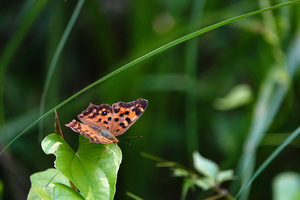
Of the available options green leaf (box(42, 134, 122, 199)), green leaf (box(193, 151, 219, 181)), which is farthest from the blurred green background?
green leaf (box(42, 134, 122, 199))

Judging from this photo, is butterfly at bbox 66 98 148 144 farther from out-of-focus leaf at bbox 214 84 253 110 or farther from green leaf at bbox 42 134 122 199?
out-of-focus leaf at bbox 214 84 253 110

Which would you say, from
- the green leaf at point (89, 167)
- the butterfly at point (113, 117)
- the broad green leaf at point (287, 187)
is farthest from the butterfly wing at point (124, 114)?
the broad green leaf at point (287, 187)

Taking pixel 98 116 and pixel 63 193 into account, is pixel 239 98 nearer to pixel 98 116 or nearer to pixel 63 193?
pixel 98 116

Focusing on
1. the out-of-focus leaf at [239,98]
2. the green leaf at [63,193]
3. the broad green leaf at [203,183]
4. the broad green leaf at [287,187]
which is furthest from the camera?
the out-of-focus leaf at [239,98]

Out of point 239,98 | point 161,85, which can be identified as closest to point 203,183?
point 239,98

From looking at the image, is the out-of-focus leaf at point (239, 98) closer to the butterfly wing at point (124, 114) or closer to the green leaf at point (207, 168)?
the green leaf at point (207, 168)

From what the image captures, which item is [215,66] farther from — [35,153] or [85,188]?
[85,188]

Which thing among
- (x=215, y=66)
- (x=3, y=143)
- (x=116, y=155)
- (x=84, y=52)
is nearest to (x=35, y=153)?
(x=3, y=143)
